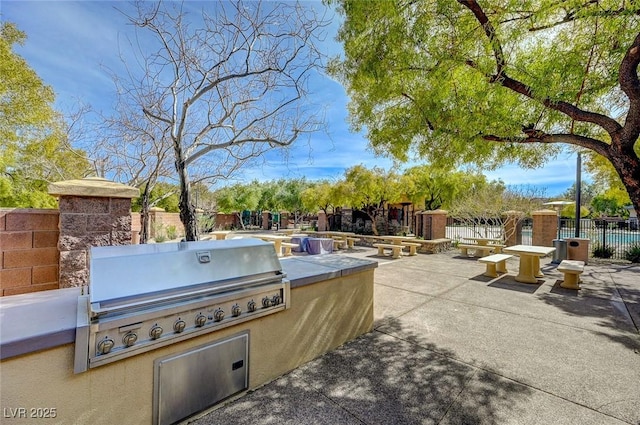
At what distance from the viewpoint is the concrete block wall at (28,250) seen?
7.61 feet

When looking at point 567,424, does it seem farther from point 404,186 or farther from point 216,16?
point 404,186

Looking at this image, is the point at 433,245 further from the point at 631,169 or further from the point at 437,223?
the point at 631,169

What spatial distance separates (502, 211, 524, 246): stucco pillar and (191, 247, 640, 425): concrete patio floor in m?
7.46

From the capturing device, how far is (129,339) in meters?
1.68

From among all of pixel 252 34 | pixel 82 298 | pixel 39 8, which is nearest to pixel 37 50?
pixel 39 8

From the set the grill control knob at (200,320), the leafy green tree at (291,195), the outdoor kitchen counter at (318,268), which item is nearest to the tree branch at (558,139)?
the outdoor kitchen counter at (318,268)

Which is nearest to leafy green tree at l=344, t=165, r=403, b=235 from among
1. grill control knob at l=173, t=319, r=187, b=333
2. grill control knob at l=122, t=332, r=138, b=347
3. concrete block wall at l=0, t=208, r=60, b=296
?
concrete block wall at l=0, t=208, r=60, b=296

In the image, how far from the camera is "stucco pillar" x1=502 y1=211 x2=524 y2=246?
12.1 m

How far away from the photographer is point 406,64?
396 cm

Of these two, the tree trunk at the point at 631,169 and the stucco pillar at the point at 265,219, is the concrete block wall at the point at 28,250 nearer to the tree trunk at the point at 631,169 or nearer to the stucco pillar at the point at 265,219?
the tree trunk at the point at 631,169

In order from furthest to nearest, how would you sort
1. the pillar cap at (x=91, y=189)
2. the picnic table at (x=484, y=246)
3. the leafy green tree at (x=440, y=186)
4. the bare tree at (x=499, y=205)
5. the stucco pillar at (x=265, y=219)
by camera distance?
the stucco pillar at (x=265, y=219) < the leafy green tree at (x=440, y=186) < the bare tree at (x=499, y=205) < the picnic table at (x=484, y=246) < the pillar cap at (x=91, y=189)

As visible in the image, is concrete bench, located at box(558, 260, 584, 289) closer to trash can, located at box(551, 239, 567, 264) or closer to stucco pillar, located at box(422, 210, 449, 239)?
trash can, located at box(551, 239, 567, 264)

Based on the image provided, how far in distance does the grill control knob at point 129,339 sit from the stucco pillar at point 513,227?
14.4m

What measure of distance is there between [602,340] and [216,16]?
716 centimetres
